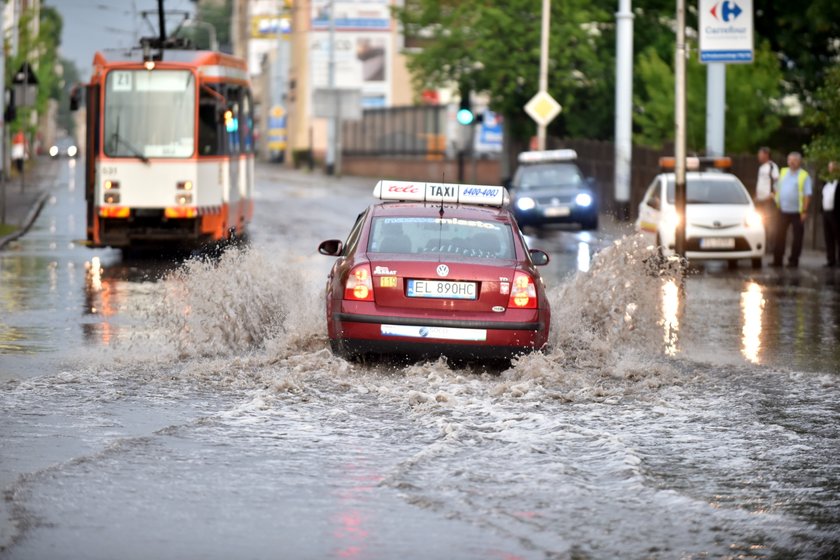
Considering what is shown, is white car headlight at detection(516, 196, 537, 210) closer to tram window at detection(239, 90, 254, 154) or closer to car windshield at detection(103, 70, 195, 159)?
tram window at detection(239, 90, 254, 154)

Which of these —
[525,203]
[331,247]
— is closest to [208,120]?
[525,203]

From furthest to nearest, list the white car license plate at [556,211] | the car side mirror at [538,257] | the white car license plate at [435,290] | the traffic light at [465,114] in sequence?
the traffic light at [465,114]
the white car license plate at [556,211]
the car side mirror at [538,257]
the white car license plate at [435,290]

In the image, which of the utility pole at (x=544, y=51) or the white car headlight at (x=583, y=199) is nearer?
the white car headlight at (x=583, y=199)

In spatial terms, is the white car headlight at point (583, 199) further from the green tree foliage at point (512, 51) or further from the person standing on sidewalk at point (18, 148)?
the person standing on sidewalk at point (18, 148)

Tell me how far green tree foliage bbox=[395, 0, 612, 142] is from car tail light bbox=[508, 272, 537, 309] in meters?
42.4

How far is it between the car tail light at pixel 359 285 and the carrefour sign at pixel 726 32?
57.4 ft

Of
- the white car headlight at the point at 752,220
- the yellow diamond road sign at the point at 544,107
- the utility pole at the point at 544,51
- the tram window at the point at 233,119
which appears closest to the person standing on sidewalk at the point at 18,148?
the utility pole at the point at 544,51

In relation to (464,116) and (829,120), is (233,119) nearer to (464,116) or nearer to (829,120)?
(829,120)

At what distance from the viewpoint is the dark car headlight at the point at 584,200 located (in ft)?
129

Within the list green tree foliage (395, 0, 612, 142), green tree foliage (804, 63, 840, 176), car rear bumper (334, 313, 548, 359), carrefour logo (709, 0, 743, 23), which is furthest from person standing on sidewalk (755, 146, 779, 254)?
green tree foliage (395, 0, 612, 142)

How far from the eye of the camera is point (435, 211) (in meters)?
14.5

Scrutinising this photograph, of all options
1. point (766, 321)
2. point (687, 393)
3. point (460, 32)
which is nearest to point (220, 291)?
point (687, 393)

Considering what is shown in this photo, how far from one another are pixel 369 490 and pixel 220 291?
23.3 feet

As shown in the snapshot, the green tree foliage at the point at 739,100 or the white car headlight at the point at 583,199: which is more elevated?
the green tree foliage at the point at 739,100
